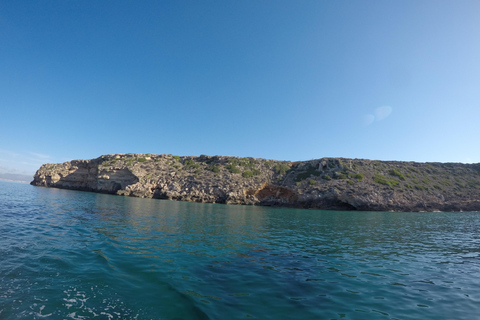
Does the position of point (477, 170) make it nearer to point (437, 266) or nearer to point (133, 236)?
point (437, 266)

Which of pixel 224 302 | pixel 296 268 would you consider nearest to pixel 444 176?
pixel 296 268

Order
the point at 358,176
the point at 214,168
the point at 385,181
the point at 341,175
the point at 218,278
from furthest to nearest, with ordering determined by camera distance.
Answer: the point at 214,168 < the point at 341,175 < the point at 358,176 < the point at 385,181 < the point at 218,278

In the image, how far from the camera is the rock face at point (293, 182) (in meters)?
49.8

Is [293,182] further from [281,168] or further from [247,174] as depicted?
[247,174]

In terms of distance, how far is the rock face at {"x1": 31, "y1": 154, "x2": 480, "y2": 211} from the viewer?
49812 millimetres

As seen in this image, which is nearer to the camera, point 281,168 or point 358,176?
point 358,176

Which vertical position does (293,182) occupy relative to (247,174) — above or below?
below

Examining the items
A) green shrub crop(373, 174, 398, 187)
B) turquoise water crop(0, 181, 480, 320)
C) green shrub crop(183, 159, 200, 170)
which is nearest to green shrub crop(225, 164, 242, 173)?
green shrub crop(183, 159, 200, 170)

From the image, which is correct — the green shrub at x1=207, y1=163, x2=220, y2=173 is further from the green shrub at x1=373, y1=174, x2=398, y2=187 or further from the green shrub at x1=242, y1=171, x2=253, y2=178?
the green shrub at x1=373, y1=174, x2=398, y2=187

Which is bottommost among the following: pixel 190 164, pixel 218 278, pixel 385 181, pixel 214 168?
pixel 218 278

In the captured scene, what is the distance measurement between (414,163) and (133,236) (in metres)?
77.1

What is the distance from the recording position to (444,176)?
60.2m

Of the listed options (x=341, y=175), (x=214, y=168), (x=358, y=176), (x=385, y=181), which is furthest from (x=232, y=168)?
(x=385, y=181)

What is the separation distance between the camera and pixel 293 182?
57344 mm
